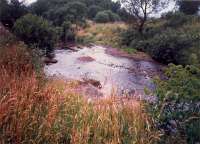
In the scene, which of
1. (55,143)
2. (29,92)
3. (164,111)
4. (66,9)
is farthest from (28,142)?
(66,9)

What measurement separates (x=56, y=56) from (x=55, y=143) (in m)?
16.8

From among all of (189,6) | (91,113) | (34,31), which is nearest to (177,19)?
(189,6)

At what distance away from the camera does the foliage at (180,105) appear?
5543 mm

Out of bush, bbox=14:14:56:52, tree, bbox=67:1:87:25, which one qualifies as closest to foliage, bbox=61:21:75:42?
tree, bbox=67:1:87:25

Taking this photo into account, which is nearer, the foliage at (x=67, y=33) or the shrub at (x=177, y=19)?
the shrub at (x=177, y=19)

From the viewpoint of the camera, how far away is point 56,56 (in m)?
21.4

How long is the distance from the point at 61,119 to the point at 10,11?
22.9m

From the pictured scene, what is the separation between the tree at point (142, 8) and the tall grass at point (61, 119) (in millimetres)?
23620

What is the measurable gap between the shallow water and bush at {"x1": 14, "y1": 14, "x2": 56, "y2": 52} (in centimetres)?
104

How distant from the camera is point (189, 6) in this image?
32.3m

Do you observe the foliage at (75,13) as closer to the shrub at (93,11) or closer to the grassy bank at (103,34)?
the grassy bank at (103,34)

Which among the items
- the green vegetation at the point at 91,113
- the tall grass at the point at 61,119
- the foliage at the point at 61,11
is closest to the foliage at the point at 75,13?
the foliage at the point at 61,11

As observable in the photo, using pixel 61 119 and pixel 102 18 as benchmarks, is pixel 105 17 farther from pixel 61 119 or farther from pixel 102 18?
pixel 61 119

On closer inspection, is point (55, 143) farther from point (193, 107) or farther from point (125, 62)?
point (125, 62)
